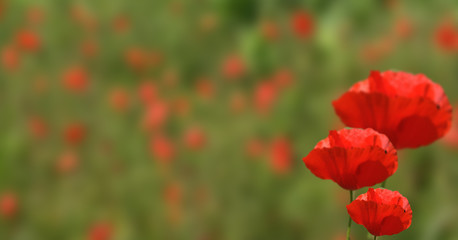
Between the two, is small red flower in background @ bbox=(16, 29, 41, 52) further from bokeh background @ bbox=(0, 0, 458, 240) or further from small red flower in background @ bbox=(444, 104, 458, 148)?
small red flower in background @ bbox=(444, 104, 458, 148)

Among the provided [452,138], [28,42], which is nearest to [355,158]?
[452,138]

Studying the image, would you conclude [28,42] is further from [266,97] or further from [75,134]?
[266,97]

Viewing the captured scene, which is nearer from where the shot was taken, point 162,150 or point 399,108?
point 399,108

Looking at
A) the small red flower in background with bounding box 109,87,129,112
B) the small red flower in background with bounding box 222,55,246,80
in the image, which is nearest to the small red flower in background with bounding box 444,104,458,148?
the small red flower in background with bounding box 222,55,246,80

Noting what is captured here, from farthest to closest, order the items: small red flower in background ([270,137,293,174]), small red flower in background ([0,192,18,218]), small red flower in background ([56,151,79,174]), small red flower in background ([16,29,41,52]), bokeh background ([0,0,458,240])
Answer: small red flower in background ([16,29,41,52])
small red flower in background ([56,151,79,174])
small red flower in background ([0,192,18,218])
small red flower in background ([270,137,293,174])
bokeh background ([0,0,458,240])

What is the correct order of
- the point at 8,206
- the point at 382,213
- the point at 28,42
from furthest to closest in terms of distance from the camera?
the point at 28,42, the point at 8,206, the point at 382,213

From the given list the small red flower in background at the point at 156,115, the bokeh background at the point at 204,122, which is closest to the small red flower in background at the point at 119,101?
the bokeh background at the point at 204,122

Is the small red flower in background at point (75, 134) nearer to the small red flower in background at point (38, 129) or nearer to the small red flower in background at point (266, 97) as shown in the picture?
the small red flower in background at point (38, 129)
